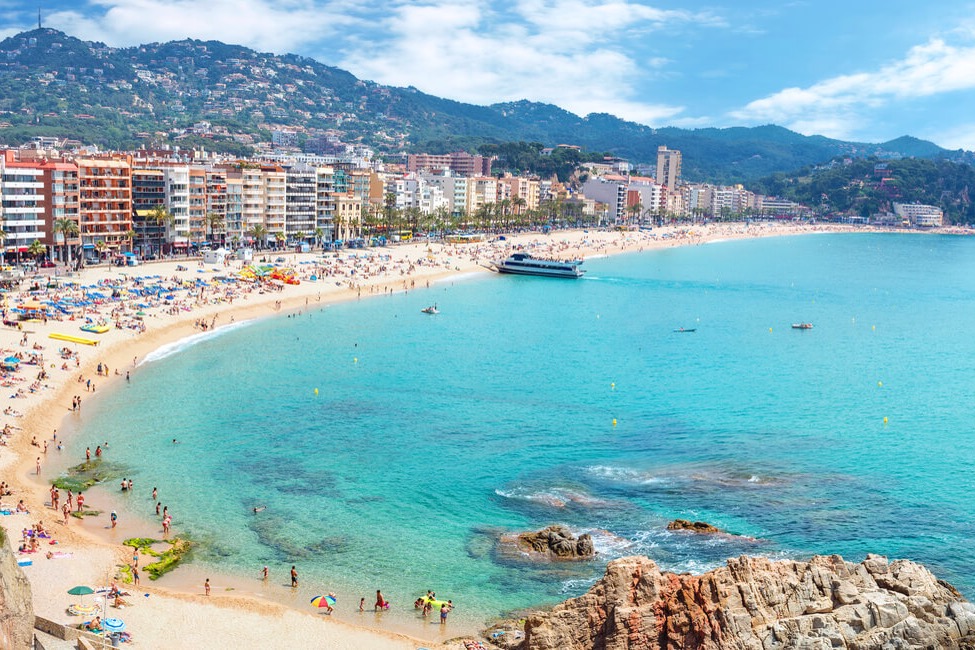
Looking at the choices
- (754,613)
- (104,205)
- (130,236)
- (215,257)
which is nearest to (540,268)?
(215,257)

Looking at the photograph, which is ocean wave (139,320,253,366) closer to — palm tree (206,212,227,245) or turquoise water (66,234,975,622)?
turquoise water (66,234,975,622)

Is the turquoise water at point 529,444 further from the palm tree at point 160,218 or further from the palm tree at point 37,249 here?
the palm tree at point 160,218

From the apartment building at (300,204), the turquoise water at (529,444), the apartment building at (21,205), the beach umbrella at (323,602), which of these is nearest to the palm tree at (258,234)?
the apartment building at (300,204)

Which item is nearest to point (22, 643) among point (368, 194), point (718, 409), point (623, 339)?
point (718, 409)

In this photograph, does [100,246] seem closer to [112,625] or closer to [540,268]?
[540,268]

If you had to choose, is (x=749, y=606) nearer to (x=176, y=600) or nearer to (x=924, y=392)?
(x=176, y=600)

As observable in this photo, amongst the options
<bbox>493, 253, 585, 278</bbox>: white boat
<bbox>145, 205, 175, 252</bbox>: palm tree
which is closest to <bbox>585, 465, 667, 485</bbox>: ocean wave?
<bbox>145, 205, 175, 252</bbox>: palm tree

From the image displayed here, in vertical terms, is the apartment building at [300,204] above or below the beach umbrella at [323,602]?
above
